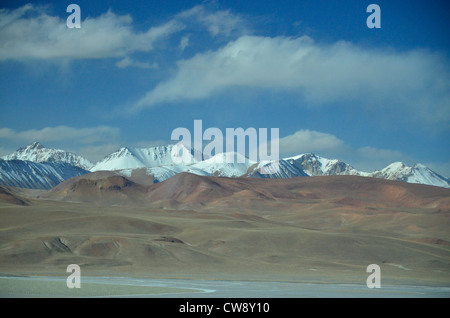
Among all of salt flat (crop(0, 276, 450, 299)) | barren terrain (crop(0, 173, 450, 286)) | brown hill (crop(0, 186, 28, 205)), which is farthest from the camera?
brown hill (crop(0, 186, 28, 205))

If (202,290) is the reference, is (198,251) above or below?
above

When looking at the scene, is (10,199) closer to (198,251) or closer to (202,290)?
(198,251)

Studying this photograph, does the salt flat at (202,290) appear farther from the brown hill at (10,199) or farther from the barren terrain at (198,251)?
the brown hill at (10,199)

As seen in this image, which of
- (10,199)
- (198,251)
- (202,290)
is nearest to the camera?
(202,290)

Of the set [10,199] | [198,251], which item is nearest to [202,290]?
[198,251]

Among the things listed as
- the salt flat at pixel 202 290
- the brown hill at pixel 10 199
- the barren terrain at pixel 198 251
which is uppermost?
the brown hill at pixel 10 199

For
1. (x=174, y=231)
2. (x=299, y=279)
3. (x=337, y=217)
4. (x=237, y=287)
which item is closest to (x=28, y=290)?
(x=237, y=287)

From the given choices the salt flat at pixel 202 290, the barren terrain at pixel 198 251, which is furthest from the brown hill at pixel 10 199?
the salt flat at pixel 202 290

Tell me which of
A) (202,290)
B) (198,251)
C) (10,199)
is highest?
(10,199)

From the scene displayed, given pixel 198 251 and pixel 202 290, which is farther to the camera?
pixel 198 251

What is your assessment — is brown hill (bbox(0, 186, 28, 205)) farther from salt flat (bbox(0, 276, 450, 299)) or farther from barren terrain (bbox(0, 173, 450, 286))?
salt flat (bbox(0, 276, 450, 299))

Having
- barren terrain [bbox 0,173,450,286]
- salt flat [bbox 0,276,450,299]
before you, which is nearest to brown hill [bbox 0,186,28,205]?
barren terrain [bbox 0,173,450,286]

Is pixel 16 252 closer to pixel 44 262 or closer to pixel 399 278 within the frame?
pixel 44 262

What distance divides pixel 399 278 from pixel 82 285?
37.8 m
